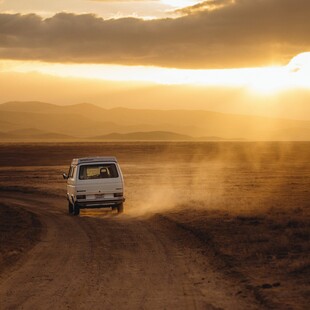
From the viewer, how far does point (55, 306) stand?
9.45m

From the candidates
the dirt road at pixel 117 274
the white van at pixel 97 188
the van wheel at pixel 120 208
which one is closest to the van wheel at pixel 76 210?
the white van at pixel 97 188

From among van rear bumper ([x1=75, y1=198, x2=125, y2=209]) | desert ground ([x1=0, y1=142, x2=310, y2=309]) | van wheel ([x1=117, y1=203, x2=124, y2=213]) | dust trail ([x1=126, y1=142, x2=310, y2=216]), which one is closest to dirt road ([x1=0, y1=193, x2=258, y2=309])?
desert ground ([x1=0, y1=142, x2=310, y2=309])

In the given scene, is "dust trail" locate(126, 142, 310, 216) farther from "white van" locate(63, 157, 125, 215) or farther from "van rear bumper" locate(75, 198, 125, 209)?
"white van" locate(63, 157, 125, 215)

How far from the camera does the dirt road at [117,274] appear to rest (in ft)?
32.1

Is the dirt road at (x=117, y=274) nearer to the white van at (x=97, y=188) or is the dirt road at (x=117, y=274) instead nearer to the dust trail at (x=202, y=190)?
the white van at (x=97, y=188)

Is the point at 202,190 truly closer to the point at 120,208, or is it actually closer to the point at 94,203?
the point at 120,208

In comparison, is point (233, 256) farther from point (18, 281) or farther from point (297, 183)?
point (297, 183)

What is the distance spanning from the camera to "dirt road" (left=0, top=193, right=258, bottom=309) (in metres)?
9.80

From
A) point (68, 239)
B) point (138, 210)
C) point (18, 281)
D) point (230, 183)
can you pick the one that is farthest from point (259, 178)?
point (18, 281)

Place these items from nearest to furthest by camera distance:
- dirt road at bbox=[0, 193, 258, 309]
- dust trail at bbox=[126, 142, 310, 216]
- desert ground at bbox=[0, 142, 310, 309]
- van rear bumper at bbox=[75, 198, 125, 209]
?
dirt road at bbox=[0, 193, 258, 309]
desert ground at bbox=[0, 142, 310, 309]
van rear bumper at bbox=[75, 198, 125, 209]
dust trail at bbox=[126, 142, 310, 216]

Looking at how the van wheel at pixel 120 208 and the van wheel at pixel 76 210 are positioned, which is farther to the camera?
the van wheel at pixel 120 208

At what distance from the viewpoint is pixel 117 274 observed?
12.1 m

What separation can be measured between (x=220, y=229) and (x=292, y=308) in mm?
9852

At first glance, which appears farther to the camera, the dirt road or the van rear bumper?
the van rear bumper
